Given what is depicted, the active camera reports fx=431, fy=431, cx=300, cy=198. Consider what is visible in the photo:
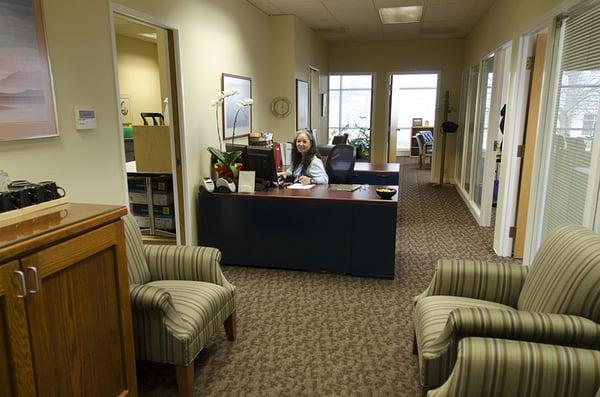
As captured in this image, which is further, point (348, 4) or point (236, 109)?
point (348, 4)

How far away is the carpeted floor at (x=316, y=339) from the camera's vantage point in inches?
89.0

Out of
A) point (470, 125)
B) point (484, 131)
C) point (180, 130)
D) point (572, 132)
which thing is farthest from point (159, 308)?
point (470, 125)

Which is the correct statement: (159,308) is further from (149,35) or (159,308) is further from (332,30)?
(332,30)

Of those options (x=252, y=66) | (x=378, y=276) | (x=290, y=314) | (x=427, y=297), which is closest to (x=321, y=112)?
(x=252, y=66)

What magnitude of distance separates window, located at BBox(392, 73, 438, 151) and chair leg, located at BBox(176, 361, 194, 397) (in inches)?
462

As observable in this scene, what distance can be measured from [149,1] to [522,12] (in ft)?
10.7

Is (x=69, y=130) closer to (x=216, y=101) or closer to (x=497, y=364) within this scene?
(x=216, y=101)

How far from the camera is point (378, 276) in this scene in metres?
3.68

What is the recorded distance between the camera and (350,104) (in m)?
13.2

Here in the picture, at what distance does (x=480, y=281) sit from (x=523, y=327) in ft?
2.00

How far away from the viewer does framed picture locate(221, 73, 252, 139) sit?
4.62 m

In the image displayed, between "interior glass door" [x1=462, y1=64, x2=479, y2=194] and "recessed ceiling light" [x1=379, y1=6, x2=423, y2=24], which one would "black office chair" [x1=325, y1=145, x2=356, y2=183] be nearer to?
"recessed ceiling light" [x1=379, y1=6, x2=423, y2=24]

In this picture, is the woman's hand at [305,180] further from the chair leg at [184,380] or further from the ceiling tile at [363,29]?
the ceiling tile at [363,29]

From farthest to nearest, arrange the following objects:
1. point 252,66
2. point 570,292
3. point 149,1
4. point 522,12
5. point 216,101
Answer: point 252,66, point 216,101, point 522,12, point 149,1, point 570,292
